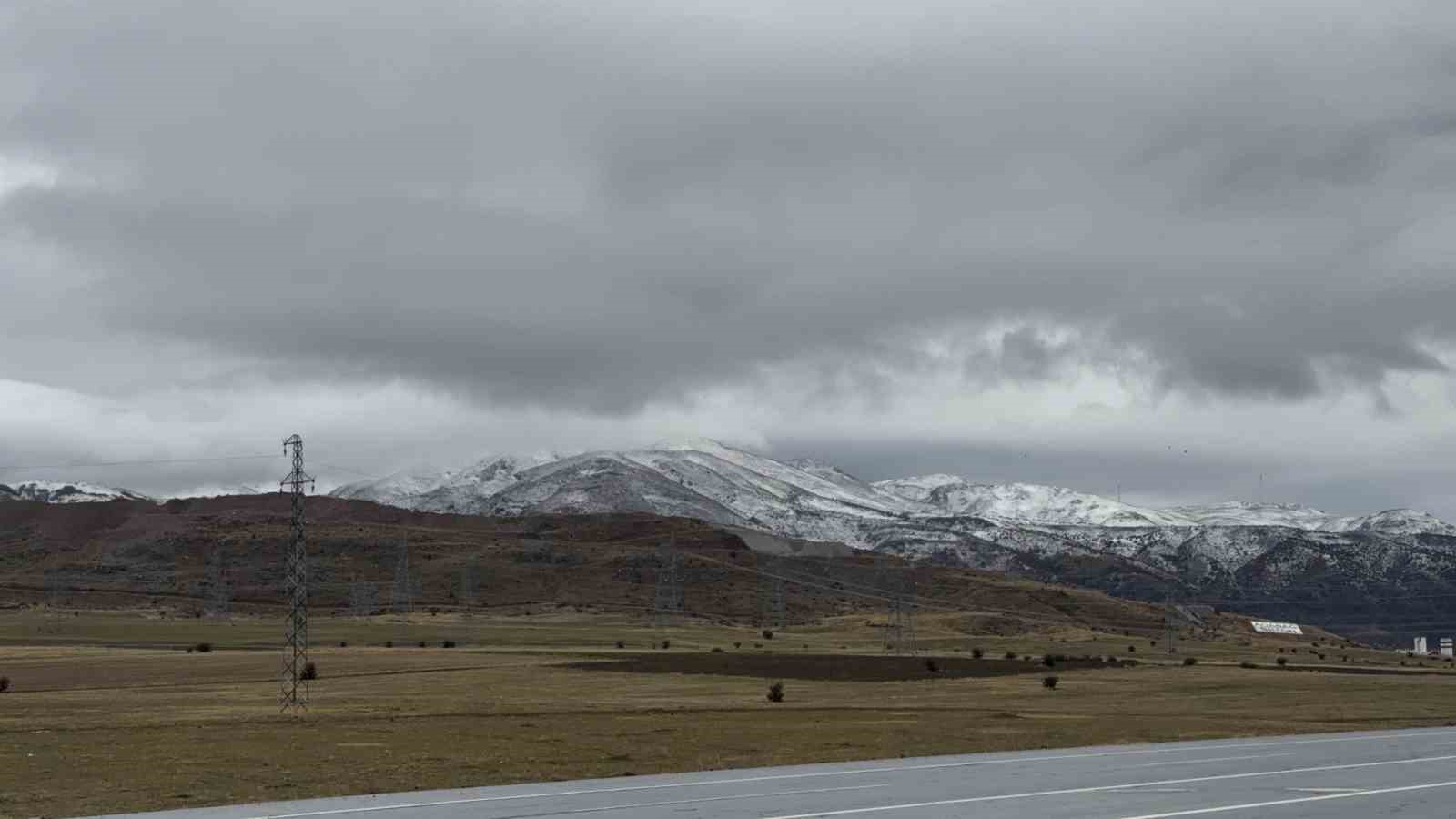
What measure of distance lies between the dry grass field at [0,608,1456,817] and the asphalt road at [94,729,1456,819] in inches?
139

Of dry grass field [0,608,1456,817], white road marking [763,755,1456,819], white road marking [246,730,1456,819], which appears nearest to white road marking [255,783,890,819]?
white road marking [246,730,1456,819]

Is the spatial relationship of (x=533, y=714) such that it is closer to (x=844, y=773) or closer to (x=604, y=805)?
(x=844, y=773)

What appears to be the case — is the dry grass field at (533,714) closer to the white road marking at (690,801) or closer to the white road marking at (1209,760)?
the white road marking at (1209,760)

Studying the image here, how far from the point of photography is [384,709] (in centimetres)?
6806

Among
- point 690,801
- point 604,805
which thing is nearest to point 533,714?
point 690,801

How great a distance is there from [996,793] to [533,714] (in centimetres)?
3517

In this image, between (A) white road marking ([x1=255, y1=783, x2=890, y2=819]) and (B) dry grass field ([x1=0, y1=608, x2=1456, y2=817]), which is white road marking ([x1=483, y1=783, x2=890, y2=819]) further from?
(B) dry grass field ([x1=0, y1=608, x2=1456, y2=817])

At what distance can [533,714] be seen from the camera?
65.2 m

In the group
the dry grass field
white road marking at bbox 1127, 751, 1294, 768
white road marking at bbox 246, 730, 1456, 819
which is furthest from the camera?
white road marking at bbox 1127, 751, 1294, 768

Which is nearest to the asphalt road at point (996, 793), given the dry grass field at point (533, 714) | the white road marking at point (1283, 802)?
the white road marking at point (1283, 802)

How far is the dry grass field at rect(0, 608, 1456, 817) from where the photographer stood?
40.8 m

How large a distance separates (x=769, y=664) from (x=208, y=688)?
44.2 m

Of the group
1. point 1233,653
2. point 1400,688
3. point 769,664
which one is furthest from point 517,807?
point 1233,653

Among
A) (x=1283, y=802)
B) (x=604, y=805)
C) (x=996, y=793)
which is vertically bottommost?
(x=604, y=805)
